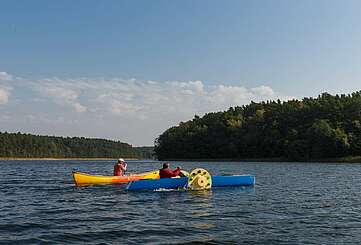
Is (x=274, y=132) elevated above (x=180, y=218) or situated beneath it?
elevated above

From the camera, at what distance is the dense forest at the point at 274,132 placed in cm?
11719

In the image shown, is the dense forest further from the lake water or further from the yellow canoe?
the lake water

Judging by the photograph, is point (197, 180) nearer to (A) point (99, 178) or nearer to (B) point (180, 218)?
(A) point (99, 178)

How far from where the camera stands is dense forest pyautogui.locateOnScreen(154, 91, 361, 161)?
117188 millimetres

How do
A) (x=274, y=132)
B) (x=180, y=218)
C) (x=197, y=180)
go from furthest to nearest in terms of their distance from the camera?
(x=274, y=132) < (x=197, y=180) < (x=180, y=218)

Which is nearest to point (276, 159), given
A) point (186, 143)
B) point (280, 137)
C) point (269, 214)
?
point (280, 137)

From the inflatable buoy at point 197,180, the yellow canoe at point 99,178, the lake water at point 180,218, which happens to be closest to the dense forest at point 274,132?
the yellow canoe at point 99,178

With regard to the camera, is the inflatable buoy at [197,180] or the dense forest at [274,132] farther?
the dense forest at [274,132]

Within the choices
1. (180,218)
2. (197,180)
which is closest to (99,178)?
(197,180)

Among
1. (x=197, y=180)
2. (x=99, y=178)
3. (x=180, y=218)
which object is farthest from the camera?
(x=99, y=178)

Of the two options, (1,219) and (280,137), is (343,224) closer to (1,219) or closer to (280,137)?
(1,219)

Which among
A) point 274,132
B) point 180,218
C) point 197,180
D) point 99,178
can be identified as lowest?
point 180,218

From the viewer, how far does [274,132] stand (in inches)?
5315

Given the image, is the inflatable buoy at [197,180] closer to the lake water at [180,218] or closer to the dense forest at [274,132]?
the lake water at [180,218]
